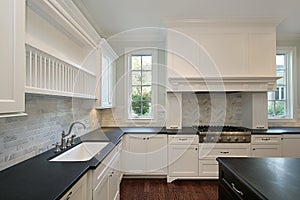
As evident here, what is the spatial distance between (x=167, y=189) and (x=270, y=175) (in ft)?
7.47

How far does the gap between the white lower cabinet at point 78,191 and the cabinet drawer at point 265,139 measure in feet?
10.0

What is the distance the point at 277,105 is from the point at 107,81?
11.4 ft

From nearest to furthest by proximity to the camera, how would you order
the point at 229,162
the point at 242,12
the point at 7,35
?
1. the point at 7,35
2. the point at 229,162
3. the point at 242,12

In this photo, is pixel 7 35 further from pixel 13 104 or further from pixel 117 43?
pixel 117 43

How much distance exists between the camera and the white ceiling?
3082 millimetres

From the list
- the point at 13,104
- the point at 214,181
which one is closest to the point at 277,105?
the point at 214,181

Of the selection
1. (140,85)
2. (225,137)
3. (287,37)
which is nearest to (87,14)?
(140,85)

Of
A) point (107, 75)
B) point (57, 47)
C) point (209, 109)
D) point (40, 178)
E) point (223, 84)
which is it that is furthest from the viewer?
point (209, 109)

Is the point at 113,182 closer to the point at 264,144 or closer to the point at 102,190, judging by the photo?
the point at 102,190

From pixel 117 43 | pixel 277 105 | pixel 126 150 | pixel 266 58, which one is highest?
pixel 117 43

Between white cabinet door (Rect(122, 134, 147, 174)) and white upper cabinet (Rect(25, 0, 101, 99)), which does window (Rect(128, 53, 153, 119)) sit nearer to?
white cabinet door (Rect(122, 134, 147, 174))

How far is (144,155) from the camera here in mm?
3902

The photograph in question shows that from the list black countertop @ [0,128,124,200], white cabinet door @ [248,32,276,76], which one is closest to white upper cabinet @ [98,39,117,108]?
black countertop @ [0,128,124,200]

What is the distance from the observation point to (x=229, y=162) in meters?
1.93
